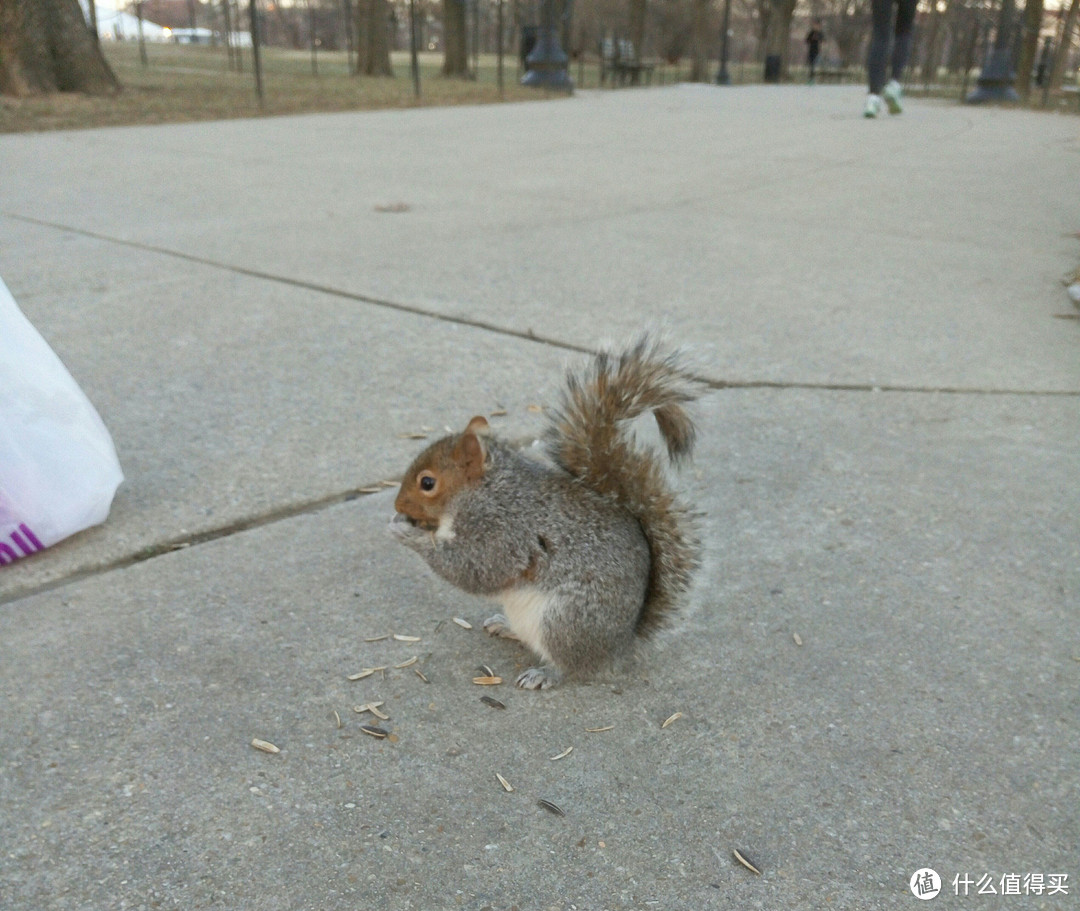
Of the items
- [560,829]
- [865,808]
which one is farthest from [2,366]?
[865,808]

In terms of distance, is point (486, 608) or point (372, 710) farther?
point (486, 608)

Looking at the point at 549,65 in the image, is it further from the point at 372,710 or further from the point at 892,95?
the point at 372,710

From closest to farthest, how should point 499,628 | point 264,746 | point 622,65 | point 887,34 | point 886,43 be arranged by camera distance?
point 264,746 < point 499,628 < point 887,34 < point 886,43 < point 622,65

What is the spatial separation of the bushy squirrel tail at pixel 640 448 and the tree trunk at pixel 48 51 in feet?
39.9

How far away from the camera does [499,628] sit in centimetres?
239

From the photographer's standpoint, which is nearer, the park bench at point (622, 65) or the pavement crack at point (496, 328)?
the pavement crack at point (496, 328)

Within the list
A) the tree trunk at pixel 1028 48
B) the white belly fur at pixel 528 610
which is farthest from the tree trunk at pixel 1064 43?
the white belly fur at pixel 528 610

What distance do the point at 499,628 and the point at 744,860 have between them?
845 mm

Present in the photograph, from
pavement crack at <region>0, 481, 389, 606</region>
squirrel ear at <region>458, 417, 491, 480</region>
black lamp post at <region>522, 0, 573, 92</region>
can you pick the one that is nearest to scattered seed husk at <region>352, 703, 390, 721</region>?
squirrel ear at <region>458, 417, 491, 480</region>

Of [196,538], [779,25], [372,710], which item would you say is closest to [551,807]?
[372,710]

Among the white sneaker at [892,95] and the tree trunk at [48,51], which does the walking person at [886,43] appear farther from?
the tree trunk at [48,51]

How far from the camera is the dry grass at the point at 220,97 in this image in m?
11.0

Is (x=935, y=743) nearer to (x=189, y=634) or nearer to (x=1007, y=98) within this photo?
(x=189, y=634)

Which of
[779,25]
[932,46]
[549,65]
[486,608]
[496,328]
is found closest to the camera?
[486,608]
